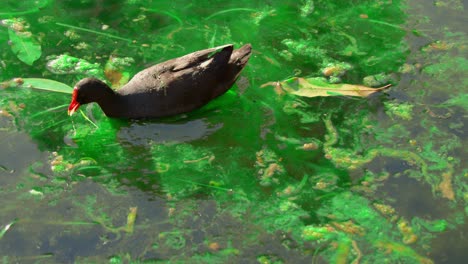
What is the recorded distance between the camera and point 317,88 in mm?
4680

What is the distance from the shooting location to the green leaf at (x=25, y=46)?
4820 millimetres

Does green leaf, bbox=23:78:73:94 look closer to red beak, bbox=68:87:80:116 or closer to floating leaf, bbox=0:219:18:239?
red beak, bbox=68:87:80:116

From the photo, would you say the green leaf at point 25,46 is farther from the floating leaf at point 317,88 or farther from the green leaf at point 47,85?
the floating leaf at point 317,88

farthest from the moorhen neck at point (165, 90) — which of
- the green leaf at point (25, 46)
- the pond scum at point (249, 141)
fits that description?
the green leaf at point (25, 46)

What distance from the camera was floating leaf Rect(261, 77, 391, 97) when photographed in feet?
15.3

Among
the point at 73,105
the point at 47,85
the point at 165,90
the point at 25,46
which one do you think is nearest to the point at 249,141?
the point at 165,90

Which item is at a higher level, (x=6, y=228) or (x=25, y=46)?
(x=25, y=46)

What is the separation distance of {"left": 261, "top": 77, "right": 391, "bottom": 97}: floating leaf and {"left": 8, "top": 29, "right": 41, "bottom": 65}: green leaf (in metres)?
1.82

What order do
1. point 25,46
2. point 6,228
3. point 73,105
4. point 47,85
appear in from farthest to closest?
point 25,46 → point 47,85 → point 73,105 → point 6,228

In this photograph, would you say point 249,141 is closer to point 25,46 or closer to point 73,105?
point 73,105

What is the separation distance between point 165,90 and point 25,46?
1.42 m

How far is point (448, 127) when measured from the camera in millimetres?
4484

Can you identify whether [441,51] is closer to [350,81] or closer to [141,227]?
[350,81]

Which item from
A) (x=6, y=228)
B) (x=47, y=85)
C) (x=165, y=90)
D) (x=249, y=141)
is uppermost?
(x=165, y=90)
